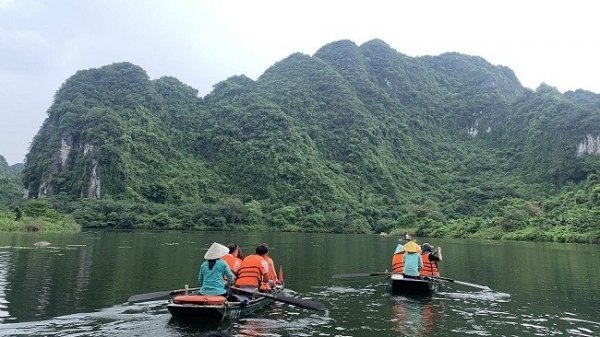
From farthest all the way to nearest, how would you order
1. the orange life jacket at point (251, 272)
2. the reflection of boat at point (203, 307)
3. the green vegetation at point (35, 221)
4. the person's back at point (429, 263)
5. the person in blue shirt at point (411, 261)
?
the green vegetation at point (35, 221) → the person's back at point (429, 263) → the person in blue shirt at point (411, 261) → the orange life jacket at point (251, 272) → the reflection of boat at point (203, 307)

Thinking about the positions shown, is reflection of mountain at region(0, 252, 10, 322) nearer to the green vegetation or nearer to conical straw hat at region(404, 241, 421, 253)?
conical straw hat at region(404, 241, 421, 253)

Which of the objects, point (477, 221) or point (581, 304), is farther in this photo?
point (477, 221)

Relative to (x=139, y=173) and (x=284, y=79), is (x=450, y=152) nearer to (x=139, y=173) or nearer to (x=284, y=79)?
(x=284, y=79)

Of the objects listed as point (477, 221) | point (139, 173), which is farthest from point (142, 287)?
point (139, 173)

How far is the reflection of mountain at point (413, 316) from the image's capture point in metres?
9.77

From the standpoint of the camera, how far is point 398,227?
74.8 m

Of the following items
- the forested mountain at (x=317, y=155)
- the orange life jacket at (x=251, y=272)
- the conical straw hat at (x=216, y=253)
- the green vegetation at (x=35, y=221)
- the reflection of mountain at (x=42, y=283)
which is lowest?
the reflection of mountain at (x=42, y=283)

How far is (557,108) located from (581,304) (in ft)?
366

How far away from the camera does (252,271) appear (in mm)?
11547

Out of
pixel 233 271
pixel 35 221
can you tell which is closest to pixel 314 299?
pixel 233 271

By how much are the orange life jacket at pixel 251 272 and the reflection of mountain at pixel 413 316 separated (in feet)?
10.6

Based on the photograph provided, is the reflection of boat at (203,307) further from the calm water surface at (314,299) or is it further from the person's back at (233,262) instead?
the person's back at (233,262)

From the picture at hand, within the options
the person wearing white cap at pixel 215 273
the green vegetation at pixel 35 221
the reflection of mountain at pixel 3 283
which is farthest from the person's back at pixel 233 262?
the green vegetation at pixel 35 221

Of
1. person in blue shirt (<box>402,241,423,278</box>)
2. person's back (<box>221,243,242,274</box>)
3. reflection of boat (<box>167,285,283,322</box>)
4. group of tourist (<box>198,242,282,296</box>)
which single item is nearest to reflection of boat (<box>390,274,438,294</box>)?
person in blue shirt (<box>402,241,423,278</box>)
